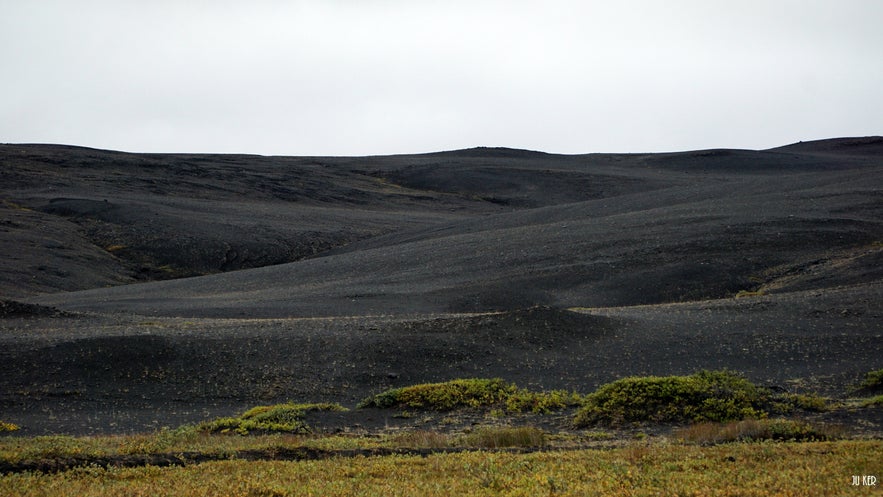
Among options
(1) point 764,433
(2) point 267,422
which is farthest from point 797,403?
(2) point 267,422

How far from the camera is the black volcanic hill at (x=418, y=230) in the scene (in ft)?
122

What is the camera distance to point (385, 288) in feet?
128

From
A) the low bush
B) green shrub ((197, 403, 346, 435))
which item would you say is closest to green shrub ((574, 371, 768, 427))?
the low bush

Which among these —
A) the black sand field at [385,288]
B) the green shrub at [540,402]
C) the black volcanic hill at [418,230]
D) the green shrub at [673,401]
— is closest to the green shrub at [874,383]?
the black sand field at [385,288]

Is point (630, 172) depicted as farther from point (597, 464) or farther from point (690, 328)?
point (597, 464)

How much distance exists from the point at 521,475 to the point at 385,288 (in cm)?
2988

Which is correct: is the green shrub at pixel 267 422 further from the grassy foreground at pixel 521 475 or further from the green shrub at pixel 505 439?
the grassy foreground at pixel 521 475

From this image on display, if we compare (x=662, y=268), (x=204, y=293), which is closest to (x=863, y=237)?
(x=662, y=268)

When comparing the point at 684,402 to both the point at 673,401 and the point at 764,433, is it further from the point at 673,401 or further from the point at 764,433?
the point at 764,433

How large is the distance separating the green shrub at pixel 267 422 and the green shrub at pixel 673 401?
4.83 meters

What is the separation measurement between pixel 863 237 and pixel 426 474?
3742cm

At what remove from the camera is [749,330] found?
23.8m

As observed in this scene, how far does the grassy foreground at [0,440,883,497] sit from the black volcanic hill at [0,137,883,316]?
23.2 metres

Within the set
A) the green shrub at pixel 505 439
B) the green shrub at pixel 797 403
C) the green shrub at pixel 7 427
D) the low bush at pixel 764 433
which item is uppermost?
the low bush at pixel 764 433
